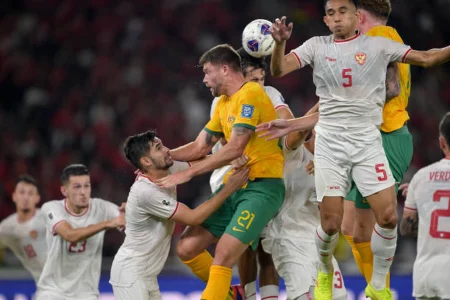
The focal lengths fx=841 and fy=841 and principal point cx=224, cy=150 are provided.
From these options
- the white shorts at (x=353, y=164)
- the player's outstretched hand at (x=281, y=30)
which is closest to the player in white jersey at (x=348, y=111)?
the white shorts at (x=353, y=164)

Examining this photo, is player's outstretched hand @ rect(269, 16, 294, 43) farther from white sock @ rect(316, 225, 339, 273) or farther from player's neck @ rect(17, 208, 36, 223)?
player's neck @ rect(17, 208, 36, 223)

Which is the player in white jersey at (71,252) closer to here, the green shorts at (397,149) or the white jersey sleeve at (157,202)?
the white jersey sleeve at (157,202)

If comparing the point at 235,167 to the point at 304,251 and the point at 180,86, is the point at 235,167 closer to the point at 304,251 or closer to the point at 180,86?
the point at 304,251

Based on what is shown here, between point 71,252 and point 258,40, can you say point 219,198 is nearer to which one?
point 258,40

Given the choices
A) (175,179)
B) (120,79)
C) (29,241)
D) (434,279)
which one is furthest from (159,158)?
(120,79)

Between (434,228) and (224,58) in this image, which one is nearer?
(434,228)

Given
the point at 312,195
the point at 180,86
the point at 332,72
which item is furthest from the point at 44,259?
the point at 180,86

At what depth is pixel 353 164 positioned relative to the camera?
598cm

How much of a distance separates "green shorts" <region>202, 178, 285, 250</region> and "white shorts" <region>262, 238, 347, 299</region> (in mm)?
273

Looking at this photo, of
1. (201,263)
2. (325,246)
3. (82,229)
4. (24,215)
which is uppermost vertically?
(24,215)

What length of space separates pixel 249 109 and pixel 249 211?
2.55ft

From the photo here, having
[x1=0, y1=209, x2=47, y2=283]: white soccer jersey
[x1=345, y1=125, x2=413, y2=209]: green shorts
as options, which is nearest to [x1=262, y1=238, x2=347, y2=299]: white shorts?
[x1=345, y1=125, x2=413, y2=209]: green shorts

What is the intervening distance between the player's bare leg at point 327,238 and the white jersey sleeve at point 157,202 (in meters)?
1.21

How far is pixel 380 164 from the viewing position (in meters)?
5.93
